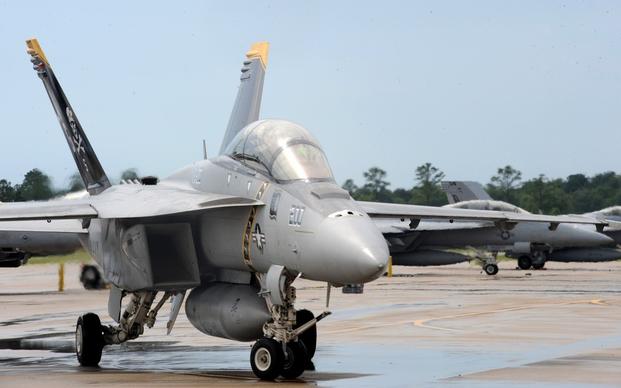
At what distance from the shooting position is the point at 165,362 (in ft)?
46.7

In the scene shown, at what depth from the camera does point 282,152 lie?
1228 cm

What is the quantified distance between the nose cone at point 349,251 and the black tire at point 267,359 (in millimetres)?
1005

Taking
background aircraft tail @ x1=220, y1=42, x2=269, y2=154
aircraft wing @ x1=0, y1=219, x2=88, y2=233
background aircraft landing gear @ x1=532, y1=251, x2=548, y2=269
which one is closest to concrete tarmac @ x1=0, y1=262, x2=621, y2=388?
aircraft wing @ x1=0, y1=219, x2=88, y2=233

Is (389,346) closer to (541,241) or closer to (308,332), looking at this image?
(308,332)

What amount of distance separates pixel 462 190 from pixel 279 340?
1517 inches

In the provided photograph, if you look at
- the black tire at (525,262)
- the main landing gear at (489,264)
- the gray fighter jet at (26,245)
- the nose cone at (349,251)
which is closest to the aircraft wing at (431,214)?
the nose cone at (349,251)

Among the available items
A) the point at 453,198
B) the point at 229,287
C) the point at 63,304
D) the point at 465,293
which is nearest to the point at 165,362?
the point at 229,287

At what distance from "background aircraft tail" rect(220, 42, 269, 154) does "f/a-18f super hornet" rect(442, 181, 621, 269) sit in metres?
20.9

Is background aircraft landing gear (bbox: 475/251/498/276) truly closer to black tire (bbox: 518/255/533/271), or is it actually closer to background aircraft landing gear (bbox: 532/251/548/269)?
background aircraft landing gear (bbox: 532/251/548/269)

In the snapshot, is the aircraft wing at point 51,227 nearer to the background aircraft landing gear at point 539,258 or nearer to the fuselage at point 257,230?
the fuselage at point 257,230

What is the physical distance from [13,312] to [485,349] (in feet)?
41.2

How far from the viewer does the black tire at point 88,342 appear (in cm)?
1423

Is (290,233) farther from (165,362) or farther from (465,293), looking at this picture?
(465,293)

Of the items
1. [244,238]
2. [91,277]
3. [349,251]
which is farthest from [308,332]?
[91,277]
